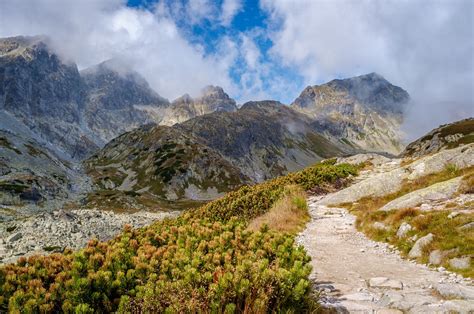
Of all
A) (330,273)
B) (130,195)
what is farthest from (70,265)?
(130,195)

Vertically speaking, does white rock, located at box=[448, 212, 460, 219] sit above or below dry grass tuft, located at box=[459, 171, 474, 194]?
below

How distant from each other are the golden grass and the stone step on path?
170cm

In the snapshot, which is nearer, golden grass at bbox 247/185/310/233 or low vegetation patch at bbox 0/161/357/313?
low vegetation patch at bbox 0/161/357/313

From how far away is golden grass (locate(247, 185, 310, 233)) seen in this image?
19000 millimetres

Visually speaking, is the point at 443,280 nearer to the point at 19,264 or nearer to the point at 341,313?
the point at 341,313

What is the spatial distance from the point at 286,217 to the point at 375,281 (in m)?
10.2

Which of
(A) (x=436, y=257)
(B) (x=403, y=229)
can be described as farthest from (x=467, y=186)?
(A) (x=436, y=257)

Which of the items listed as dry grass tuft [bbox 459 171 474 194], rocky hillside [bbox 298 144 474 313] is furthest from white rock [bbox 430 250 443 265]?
dry grass tuft [bbox 459 171 474 194]

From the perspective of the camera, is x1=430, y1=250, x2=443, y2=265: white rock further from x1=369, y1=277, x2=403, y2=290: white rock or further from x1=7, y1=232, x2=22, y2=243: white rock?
x1=7, y1=232, x2=22, y2=243: white rock

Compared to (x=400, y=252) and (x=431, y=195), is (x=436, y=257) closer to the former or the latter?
(x=400, y=252)

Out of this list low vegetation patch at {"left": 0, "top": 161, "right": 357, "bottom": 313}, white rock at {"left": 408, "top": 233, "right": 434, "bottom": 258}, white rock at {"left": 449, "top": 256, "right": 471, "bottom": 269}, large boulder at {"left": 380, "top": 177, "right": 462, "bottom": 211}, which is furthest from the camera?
large boulder at {"left": 380, "top": 177, "right": 462, "bottom": 211}

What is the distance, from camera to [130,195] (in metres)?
183

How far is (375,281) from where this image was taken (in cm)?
1030

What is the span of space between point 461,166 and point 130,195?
173 m
